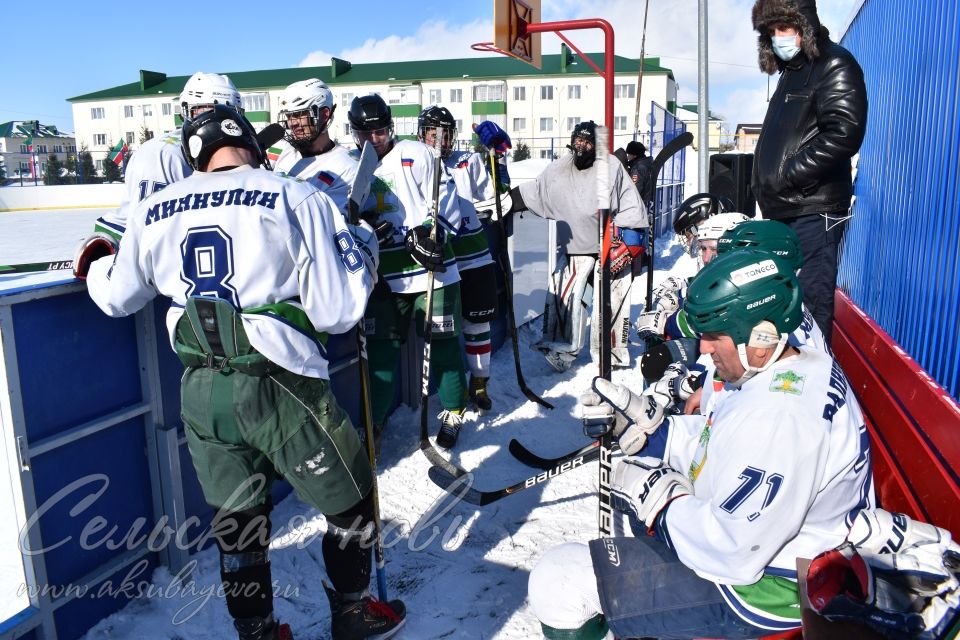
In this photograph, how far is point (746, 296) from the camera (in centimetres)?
158

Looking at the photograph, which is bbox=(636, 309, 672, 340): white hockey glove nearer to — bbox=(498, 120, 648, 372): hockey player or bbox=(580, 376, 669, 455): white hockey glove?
bbox=(498, 120, 648, 372): hockey player

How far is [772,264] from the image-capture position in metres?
1.60

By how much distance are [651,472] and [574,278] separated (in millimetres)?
3617

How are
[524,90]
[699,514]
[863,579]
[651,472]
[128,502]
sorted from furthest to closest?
[524,90]
[128,502]
[651,472]
[699,514]
[863,579]

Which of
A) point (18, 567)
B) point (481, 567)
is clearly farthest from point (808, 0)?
point (18, 567)

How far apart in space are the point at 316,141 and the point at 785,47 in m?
2.04

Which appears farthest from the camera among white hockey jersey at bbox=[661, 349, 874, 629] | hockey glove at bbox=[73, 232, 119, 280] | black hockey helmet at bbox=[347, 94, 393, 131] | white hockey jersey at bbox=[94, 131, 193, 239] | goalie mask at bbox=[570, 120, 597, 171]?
goalie mask at bbox=[570, 120, 597, 171]

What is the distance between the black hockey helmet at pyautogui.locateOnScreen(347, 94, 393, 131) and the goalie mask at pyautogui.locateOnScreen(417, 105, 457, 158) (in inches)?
24.1

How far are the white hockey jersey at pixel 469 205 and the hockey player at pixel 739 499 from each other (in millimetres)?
2525

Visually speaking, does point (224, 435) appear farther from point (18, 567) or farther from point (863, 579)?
point (863, 579)

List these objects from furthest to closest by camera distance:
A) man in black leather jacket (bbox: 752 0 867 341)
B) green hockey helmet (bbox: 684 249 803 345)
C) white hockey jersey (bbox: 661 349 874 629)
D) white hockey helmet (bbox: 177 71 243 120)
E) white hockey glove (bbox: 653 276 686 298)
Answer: white hockey glove (bbox: 653 276 686 298)
white hockey helmet (bbox: 177 71 243 120)
man in black leather jacket (bbox: 752 0 867 341)
green hockey helmet (bbox: 684 249 803 345)
white hockey jersey (bbox: 661 349 874 629)

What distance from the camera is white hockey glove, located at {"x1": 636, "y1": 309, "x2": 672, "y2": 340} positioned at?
3594 mm

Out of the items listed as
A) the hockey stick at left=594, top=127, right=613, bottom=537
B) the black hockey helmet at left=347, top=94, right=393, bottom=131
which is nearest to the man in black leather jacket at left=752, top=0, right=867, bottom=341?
the hockey stick at left=594, top=127, right=613, bottom=537

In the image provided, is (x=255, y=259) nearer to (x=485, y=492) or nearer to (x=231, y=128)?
(x=231, y=128)
